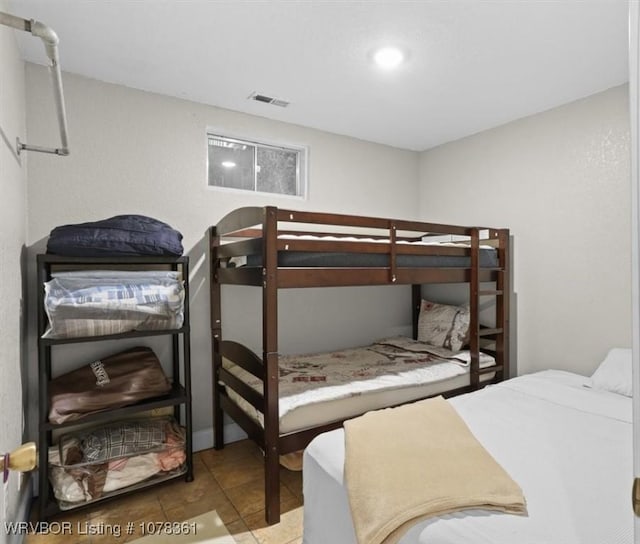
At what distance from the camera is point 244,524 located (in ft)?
5.93

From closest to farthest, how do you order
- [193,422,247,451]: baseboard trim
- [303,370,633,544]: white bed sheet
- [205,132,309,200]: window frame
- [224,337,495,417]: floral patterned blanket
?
[303,370,633,544]: white bed sheet → [224,337,495,417]: floral patterned blanket → [193,422,247,451]: baseboard trim → [205,132,309,200]: window frame

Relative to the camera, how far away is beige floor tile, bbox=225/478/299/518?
75.9 inches

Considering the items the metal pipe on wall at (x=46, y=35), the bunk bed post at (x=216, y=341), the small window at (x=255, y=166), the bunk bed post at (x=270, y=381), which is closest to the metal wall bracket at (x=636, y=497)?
the bunk bed post at (x=270, y=381)

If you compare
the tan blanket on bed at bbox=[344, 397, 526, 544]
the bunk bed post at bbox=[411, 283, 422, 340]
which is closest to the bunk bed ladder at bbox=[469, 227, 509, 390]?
the bunk bed post at bbox=[411, 283, 422, 340]

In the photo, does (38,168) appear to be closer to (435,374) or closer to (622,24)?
(435,374)

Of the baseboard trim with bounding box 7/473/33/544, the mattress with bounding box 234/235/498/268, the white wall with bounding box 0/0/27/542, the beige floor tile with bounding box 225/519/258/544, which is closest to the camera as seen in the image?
the white wall with bounding box 0/0/27/542

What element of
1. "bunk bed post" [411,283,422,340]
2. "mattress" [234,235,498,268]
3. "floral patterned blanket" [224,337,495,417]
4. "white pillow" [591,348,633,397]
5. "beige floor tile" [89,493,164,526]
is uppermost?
"mattress" [234,235,498,268]

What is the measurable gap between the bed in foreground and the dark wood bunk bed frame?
0.38 m

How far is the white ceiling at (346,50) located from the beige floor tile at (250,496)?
2.34 m

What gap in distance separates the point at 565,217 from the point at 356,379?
1.81 metres

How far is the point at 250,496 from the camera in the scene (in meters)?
2.03

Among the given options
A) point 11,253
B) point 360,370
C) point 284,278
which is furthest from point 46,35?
point 360,370

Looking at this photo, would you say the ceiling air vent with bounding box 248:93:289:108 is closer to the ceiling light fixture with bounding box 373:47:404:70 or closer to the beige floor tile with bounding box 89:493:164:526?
the ceiling light fixture with bounding box 373:47:404:70

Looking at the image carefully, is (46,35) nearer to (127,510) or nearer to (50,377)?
(50,377)
